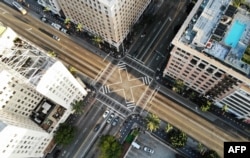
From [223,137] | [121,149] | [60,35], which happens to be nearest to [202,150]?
[223,137]

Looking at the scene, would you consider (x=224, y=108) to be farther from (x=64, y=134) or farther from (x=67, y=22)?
(x=67, y=22)

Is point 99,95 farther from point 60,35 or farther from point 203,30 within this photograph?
point 203,30

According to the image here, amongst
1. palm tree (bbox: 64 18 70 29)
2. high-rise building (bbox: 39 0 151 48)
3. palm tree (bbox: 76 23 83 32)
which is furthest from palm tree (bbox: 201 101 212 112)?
palm tree (bbox: 64 18 70 29)

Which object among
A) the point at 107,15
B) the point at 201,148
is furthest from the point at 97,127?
the point at 107,15

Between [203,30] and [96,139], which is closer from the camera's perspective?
[203,30]

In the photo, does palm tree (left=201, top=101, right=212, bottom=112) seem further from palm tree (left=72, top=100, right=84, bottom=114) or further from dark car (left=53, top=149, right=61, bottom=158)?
dark car (left=53, top=149, right=61, bottom=158)

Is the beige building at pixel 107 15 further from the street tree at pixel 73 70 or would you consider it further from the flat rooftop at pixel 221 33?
the flat rooftop at pixel 221 33

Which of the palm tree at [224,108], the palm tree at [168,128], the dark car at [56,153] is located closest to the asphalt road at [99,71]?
the palm tree at [168,128]
